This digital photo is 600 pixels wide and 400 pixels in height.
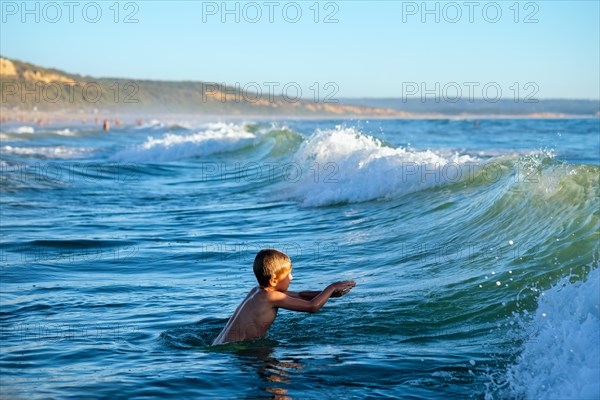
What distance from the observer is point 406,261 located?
32.7 ft

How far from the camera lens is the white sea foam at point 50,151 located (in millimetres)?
33625

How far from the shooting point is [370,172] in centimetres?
1675

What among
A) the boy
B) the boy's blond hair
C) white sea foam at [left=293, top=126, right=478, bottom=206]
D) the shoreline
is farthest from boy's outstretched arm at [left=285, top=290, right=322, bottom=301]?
the shoreline

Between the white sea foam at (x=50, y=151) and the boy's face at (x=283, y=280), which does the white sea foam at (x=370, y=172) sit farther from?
the white sea foam at (x=50, y=151)

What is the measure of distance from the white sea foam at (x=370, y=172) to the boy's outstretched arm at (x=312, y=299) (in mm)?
8206

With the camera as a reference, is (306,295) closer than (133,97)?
Yes

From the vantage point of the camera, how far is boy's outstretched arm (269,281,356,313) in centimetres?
646

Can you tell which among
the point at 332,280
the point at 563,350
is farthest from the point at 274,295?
the point at 332,280

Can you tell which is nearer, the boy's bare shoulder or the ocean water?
the ocean water

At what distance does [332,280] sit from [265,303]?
8.35 ft

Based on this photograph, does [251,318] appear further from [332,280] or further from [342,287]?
[332,280]

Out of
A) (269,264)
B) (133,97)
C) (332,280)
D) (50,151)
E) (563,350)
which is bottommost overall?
(332,280)

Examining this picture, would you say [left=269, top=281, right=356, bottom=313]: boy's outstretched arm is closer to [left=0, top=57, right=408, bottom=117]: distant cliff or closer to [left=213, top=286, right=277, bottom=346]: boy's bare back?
[left=213, top=286, right=277, bottom=346]: boy's bare back

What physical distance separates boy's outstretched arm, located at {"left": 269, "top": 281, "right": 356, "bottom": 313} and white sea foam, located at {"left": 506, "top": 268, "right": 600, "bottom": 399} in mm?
1295
